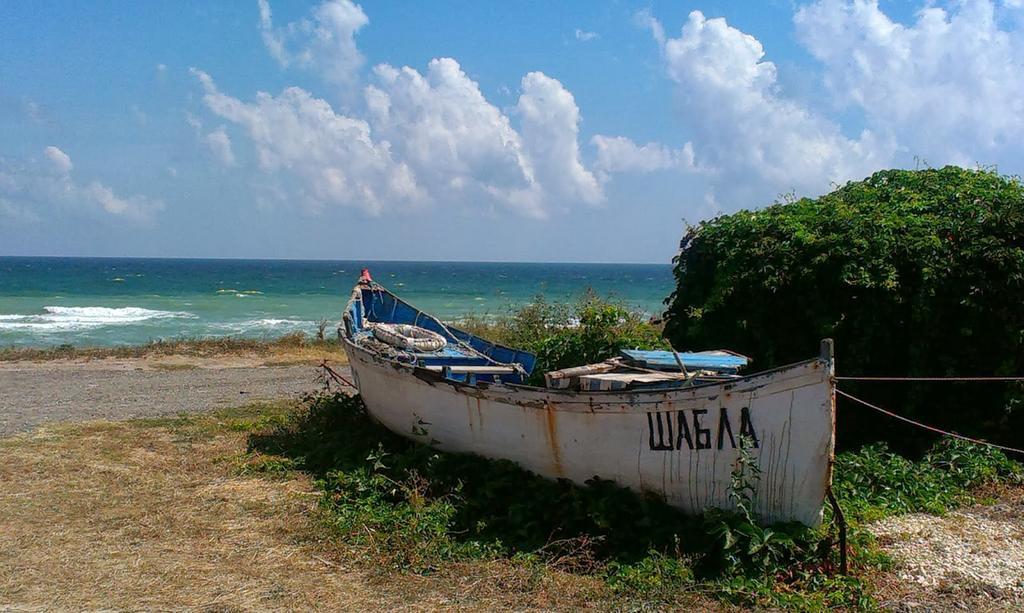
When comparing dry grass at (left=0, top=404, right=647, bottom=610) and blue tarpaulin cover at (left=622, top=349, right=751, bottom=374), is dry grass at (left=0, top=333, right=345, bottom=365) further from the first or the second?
blue tarpaulin cover at (left=622, top=349, right=751, bottom=374)

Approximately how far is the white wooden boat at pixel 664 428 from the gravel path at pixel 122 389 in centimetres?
667

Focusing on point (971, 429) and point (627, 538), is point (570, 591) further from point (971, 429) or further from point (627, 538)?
point (971, 429)

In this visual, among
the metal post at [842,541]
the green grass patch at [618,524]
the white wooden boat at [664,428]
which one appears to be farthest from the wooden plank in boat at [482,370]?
the metal post at [842,541]

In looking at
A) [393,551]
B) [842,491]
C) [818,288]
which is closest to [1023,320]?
[818,288]

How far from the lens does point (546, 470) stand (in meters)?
7.21

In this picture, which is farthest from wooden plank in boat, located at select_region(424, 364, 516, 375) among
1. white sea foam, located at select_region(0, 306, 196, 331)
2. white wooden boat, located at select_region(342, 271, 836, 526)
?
white sea foam, located at select_region(0, 306, 196, 331)

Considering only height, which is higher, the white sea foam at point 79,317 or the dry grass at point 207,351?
the dry grass at point 207,351

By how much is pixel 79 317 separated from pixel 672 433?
120ft

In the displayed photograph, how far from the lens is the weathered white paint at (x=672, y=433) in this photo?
5.82 meters

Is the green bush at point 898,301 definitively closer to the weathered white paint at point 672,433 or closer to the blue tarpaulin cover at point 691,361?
the blue tarpaulin cover at point 691,361

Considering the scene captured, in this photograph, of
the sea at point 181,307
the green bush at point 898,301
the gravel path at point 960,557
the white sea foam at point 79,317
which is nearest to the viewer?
the gravel path at point 960,557

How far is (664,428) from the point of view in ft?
20.8

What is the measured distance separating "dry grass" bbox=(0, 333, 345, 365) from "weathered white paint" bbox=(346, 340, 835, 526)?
13.2 metres

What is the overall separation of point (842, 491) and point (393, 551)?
3.95 m
